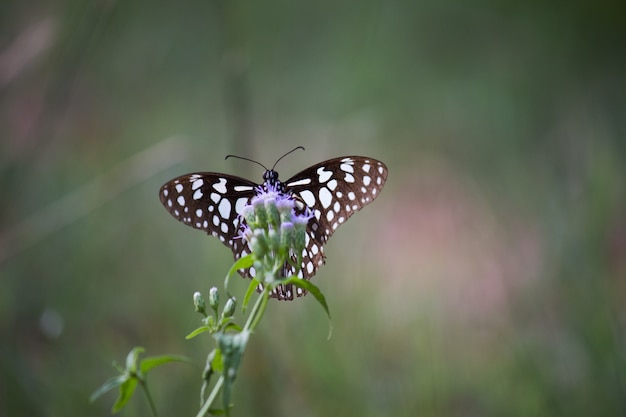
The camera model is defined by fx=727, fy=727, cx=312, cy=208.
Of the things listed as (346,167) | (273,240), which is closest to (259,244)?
(273,240)

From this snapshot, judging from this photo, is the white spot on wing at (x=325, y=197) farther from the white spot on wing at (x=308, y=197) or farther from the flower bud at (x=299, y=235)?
the flower bud at (x=299, y=235)

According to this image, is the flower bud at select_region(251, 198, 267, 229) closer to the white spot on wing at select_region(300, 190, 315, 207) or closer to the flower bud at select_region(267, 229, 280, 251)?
the flower bud at select_region(267, 229, 280, 251)

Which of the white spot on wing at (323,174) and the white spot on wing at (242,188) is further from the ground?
the white spot on wing at (323,174)

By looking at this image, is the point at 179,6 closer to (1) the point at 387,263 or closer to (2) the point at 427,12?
(2) the point at 427,12

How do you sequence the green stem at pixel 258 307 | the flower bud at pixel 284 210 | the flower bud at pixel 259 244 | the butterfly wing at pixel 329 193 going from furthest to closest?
1. the butterfly wing at pixel 329 193
2. the flower bud at pixel 284 210
3. the flower bud at pixel 259 244
4. the green stem at pixel 258 307

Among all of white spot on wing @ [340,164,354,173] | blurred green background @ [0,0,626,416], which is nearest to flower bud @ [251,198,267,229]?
white spot on wing @ [340,164,354,173]

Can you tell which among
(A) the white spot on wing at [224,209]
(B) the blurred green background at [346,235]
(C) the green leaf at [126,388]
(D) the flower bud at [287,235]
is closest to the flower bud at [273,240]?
(D) the flower bud at [287,235]
